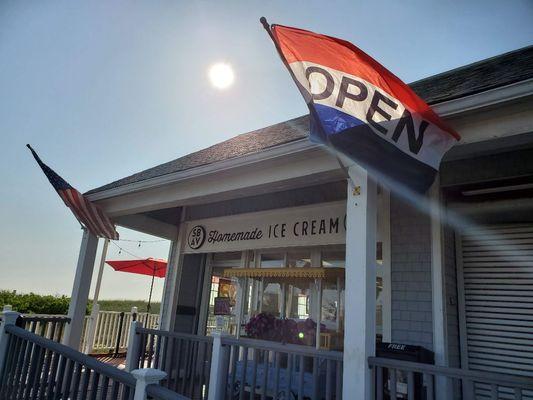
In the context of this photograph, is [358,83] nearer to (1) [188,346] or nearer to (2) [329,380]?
(2) [329,380]

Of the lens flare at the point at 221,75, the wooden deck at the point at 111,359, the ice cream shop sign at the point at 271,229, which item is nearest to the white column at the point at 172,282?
the ice cream shop sign at the point at 271,229

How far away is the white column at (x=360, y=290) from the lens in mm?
2844

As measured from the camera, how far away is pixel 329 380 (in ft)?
10.4

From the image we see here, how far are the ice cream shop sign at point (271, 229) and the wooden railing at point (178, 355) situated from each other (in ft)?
6.87

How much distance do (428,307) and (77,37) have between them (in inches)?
Answer: 295

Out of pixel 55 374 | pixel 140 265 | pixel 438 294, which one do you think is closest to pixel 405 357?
pixel 438 294

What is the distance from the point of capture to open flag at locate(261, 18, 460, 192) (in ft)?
8.23

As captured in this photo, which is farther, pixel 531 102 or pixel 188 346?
pixel 188 346

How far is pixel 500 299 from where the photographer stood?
3867 millimetres

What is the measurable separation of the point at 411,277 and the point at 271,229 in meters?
2.52

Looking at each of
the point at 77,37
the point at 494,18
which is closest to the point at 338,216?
the point at 494,18

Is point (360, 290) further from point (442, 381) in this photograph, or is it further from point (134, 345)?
point (134, 345)

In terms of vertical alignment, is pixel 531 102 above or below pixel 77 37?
below

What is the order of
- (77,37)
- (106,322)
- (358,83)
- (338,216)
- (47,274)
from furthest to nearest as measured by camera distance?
(47,274) → (106,322) → (77,37) → (338,216) → (358,83)
